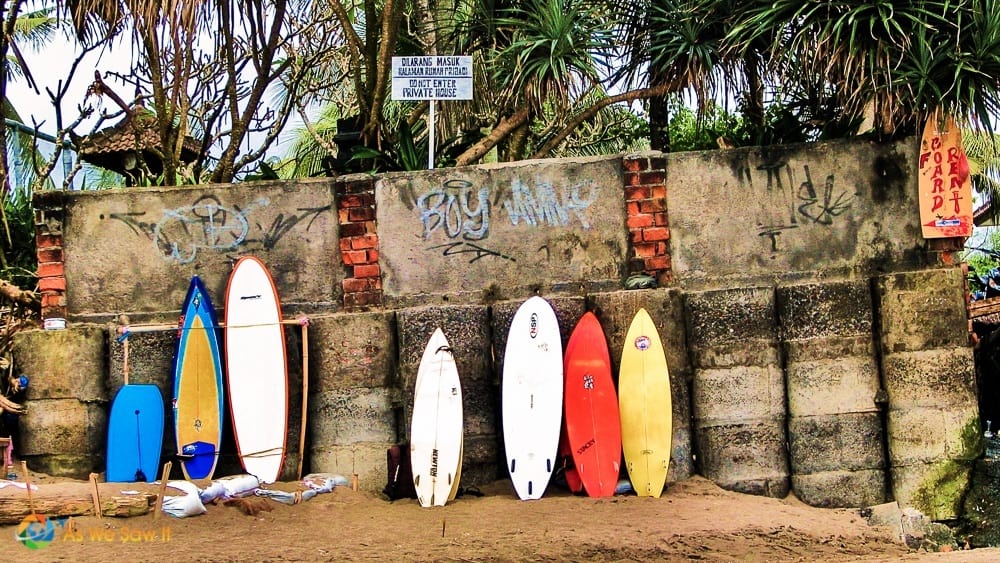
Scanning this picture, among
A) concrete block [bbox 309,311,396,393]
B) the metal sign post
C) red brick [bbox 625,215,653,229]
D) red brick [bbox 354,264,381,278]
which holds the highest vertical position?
the metal sign post

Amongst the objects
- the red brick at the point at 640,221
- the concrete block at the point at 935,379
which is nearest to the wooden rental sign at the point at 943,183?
the concrete block at the point at 935,379

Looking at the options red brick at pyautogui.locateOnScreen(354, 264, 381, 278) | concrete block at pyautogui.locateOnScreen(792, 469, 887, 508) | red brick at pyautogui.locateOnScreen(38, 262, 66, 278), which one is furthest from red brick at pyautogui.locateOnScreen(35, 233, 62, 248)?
concrete block at pyautogui.locateOnScreen(792, 469, 887, 508)

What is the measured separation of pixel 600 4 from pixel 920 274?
9.74ft

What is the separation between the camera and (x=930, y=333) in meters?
6.45

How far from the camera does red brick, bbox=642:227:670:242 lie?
6.74 metres

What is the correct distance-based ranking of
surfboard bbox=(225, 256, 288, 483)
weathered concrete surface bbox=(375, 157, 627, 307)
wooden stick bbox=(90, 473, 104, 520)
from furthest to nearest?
weathered concrete surface bbox=(375, 157, 627, 307) < surfboard bbox=(225, 256, 288, 483) < wooden stick bbox=(90, 473, 104, 520)

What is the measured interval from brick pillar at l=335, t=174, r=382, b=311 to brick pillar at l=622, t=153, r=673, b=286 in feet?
5.12

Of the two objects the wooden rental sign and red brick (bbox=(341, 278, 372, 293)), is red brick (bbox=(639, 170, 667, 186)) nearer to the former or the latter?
the wooden rental sign

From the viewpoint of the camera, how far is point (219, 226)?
271 inches

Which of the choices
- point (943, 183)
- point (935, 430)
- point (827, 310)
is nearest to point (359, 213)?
point (827, 310)

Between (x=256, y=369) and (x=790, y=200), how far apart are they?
11.0 feet

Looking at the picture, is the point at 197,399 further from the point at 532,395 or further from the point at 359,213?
the point at 532,395

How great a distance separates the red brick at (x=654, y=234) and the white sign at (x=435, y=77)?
63.0 inches

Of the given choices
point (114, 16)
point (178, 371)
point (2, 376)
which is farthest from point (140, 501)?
point (114, 16)
